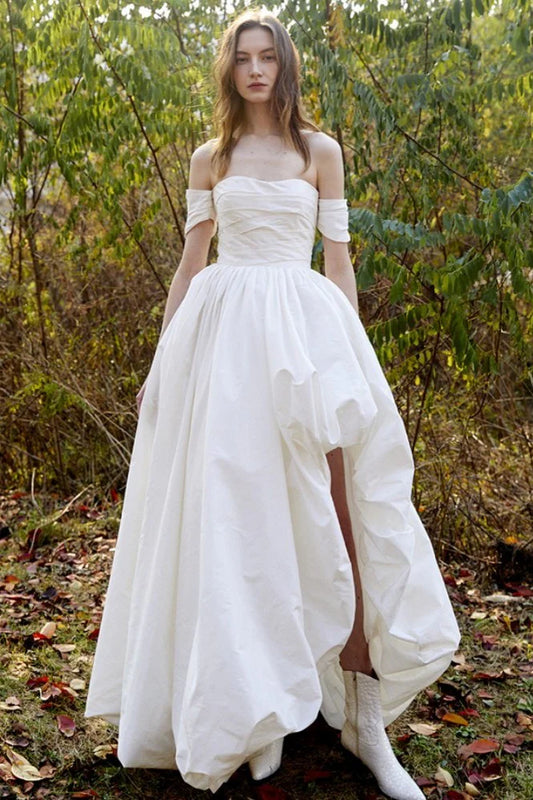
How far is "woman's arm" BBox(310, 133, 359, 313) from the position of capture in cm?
279

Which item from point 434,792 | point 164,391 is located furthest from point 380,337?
point 434,792

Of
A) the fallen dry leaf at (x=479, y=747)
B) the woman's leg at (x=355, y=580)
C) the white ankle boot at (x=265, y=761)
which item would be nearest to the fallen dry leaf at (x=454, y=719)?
the fallen dry leaf at (x=479, y=747)

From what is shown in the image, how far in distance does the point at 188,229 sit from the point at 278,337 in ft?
2.14

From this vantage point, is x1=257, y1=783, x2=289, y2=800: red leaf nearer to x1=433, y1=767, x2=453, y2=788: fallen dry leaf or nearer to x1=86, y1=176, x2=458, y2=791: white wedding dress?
x1=86, y1=176, x2=458, y2=791: white wedding dress

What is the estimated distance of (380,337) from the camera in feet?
12.5

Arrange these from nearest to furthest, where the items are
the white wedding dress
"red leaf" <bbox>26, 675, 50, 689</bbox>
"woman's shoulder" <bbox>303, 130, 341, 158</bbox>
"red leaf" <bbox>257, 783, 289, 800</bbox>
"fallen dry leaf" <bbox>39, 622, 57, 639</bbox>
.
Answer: the white wedding dress → "red leaf" <bbox>257, 783, 289, 800</bbox> → "woman's shoulder" <bbox>303, 130, 341, 158</bbox> → "red leaf" <bbox>26, 675, 50, 689</bbox> → "fallen dry leaf" <bbox>39, 622, 57, 639</bbox>

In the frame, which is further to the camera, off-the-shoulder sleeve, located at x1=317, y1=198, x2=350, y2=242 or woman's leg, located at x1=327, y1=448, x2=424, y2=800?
off-the-shoulder sleeve, located at x1=317, y1=198, x2=350, y2=242

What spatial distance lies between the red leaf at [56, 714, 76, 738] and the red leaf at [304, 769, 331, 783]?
757mm

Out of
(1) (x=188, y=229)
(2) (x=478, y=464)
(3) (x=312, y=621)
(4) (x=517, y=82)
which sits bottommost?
(2) (x=478, y=464)

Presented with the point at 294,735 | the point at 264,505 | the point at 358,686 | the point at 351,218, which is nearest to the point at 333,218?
the point at 351,218

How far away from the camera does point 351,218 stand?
349 centimetres

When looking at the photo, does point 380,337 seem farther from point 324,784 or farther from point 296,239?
point 324,784

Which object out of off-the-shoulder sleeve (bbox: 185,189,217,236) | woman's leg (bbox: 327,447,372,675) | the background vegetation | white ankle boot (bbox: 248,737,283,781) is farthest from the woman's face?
white ankle boot (bbox: 248,737,283,781)

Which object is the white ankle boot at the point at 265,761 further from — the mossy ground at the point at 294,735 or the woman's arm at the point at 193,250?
the woman's arm at the point at 193,250
